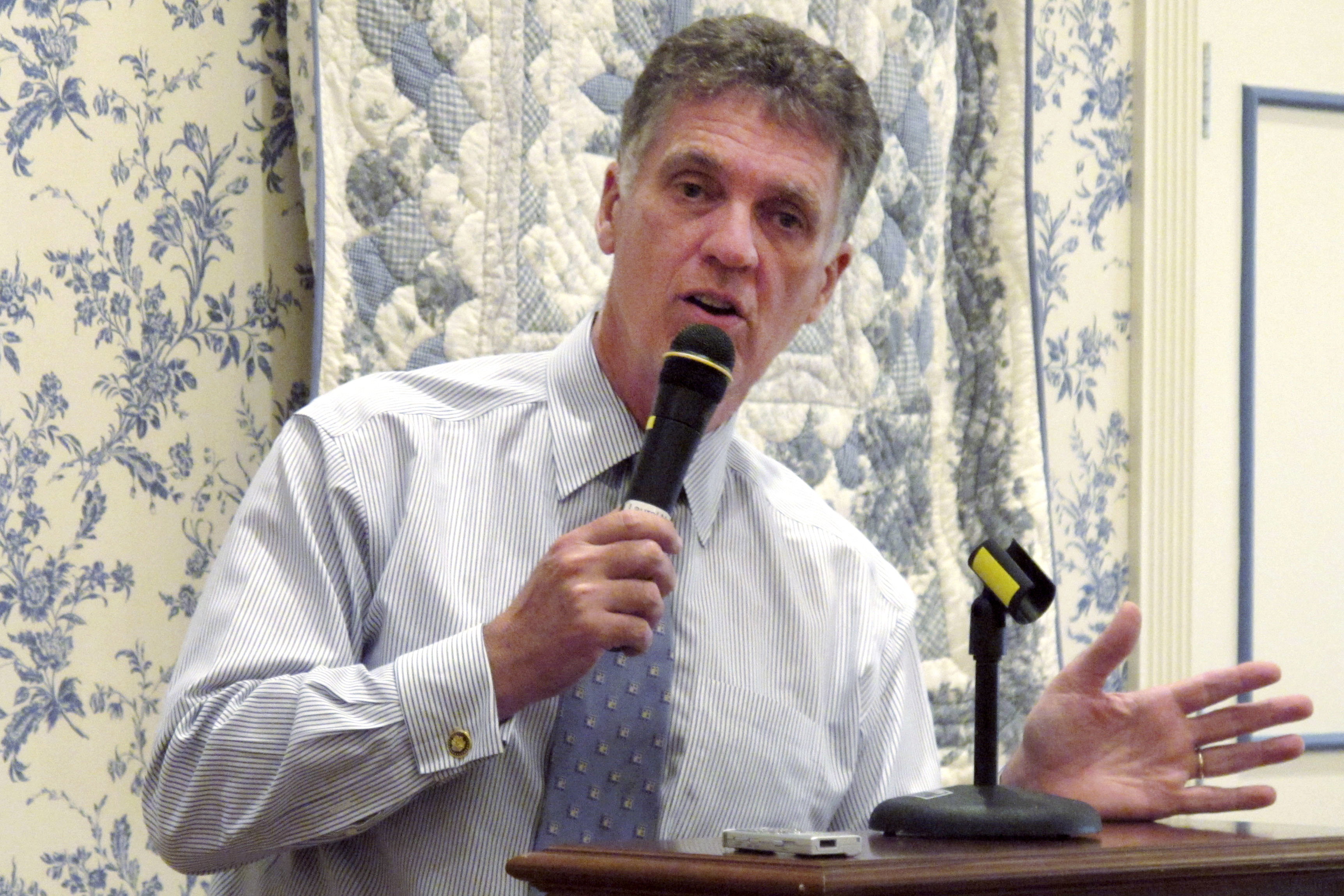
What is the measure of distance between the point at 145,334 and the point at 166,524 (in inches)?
8.5

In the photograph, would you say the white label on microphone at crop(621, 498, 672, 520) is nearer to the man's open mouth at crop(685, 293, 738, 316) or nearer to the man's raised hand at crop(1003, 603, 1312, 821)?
the man's open mouth at crop(685, 293, 738, 316)

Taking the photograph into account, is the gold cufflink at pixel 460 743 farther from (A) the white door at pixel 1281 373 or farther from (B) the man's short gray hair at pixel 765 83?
(A) the white door at pixel 1281 373

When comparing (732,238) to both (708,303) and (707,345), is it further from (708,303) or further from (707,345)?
(707,345)

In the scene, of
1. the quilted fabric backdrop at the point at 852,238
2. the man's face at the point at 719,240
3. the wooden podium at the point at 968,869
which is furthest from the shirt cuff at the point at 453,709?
the quilted fabric backdrop at the point at 852,238

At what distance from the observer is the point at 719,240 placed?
1.25 metres

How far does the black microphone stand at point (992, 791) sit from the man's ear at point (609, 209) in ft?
1.84

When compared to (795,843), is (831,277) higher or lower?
higher

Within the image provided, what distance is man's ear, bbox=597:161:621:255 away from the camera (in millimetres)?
1392

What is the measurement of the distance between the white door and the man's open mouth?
1148 millimetres

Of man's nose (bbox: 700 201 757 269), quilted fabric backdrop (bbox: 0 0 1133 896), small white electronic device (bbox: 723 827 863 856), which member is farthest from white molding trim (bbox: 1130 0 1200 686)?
small white electronic device (bbox: 723 827 863 856)

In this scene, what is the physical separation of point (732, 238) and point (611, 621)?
429 millimetres

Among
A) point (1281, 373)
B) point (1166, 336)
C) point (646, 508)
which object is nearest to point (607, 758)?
point (646, 508)

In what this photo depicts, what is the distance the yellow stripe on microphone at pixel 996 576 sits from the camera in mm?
959

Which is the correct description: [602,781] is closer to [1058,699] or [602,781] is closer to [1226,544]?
[1058,699]
